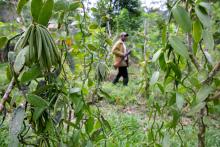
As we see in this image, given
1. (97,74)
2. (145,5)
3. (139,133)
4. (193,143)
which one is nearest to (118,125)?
(139,133)

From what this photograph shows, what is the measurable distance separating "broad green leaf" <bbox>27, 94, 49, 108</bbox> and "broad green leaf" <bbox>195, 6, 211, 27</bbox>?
0.33 metres

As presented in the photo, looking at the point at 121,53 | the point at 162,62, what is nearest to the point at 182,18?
A: the point at 162,62

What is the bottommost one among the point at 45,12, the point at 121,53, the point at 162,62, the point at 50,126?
the point at 121,53

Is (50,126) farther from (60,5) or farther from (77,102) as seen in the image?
(60,5)

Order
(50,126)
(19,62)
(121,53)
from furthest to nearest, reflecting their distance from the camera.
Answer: (121,53) < (50,126) < (19,62)

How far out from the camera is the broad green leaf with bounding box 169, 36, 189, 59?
0.63 meters

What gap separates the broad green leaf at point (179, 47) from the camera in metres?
0.63

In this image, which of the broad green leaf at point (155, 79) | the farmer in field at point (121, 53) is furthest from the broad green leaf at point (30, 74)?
the farmer in field at point (121, 53)

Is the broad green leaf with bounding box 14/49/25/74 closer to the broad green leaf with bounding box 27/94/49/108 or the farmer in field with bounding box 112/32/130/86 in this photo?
the broad green leaf with bounding box 27/94/49/108

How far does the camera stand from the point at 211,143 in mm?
2668

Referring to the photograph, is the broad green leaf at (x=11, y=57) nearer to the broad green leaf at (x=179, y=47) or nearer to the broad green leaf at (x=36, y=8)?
the broad green leaf at (x=36, y=8)

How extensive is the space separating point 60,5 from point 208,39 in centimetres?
31

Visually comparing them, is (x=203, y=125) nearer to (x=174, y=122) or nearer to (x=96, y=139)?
(x=174, y=122)

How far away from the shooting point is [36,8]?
0.59 meters
